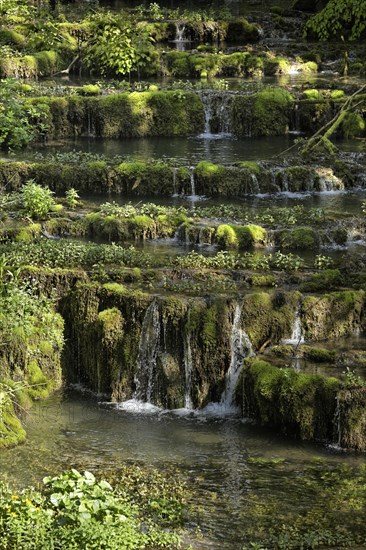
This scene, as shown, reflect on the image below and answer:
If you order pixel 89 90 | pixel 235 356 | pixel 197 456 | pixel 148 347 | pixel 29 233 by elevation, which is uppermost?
pixel 89 90

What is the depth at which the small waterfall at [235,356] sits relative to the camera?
19062 millimetres

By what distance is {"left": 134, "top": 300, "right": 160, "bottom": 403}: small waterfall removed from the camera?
1956 cm

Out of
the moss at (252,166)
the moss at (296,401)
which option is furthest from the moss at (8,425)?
the moss at (252,166)

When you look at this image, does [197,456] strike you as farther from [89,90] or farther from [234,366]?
[89,90]

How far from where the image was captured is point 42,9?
45.0 metres

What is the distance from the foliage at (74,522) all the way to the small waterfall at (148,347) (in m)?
5.43

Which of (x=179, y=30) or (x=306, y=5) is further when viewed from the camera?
(x=306, y=5)

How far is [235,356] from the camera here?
1944 cm

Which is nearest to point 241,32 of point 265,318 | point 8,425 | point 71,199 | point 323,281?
point 71,199

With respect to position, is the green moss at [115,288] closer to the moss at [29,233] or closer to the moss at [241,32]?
the moss at [29,233]

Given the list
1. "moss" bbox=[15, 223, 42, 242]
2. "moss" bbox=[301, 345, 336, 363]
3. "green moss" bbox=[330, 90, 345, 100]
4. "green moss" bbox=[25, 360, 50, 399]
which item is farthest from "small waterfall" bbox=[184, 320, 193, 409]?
"green moss" bbox=[330, 90, 345, 100]

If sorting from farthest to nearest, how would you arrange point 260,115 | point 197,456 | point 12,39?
point 12,39, point 260,115, point 197,456

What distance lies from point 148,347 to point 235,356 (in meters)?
1.53

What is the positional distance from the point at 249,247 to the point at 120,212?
305 centimetres
